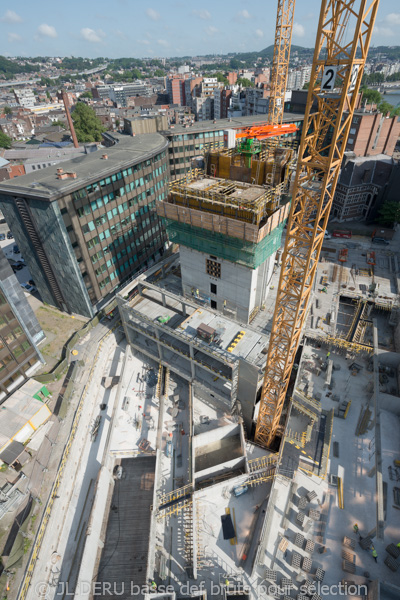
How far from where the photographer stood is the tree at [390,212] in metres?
75.4

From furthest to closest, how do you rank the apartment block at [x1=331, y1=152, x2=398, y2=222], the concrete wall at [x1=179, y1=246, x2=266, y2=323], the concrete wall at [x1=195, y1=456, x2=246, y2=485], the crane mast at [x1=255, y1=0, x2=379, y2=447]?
the apartment block at [x1=331, y1=152, x2=398, y2=222] < the concrete wall at [x1=179, y1=246, x2=266, y2=323] < the concrete wall at [x1=195, y1=456, x2=246, y2=485] < the crane mast at [x1=255, y1=0, x2=379, y2=447]

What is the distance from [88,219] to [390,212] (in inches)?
2841

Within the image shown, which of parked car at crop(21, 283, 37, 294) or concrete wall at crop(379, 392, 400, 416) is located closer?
concrete wall at crop(379, 392, 400, 416)

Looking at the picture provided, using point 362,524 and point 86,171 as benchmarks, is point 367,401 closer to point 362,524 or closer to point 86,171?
point 362,524

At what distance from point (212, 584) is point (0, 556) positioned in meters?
21.7

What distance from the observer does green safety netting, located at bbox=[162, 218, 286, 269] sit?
39.1 metres

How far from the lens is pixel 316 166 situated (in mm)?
24500

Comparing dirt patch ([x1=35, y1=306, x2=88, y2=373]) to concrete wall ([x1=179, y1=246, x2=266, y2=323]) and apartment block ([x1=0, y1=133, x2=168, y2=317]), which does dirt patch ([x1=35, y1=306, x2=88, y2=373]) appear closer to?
apartment block ([x1=0, y1=133, x2=168, y2=317])

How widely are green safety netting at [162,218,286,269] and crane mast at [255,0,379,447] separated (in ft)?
27.8

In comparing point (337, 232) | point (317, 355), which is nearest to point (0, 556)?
point (317, 355)

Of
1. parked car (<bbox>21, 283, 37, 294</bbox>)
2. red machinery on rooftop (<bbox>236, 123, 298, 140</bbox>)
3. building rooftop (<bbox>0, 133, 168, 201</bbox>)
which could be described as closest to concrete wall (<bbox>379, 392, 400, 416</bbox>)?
red machinery on rooftop (<bbox>236, 123, 298, 140</bbox>)

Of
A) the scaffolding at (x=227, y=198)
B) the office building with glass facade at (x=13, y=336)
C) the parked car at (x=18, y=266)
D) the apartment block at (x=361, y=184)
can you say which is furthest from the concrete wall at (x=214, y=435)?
the apartment block at (x=361, y=184)

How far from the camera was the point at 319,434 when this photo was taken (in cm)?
4100

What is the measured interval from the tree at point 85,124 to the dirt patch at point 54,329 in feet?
355
